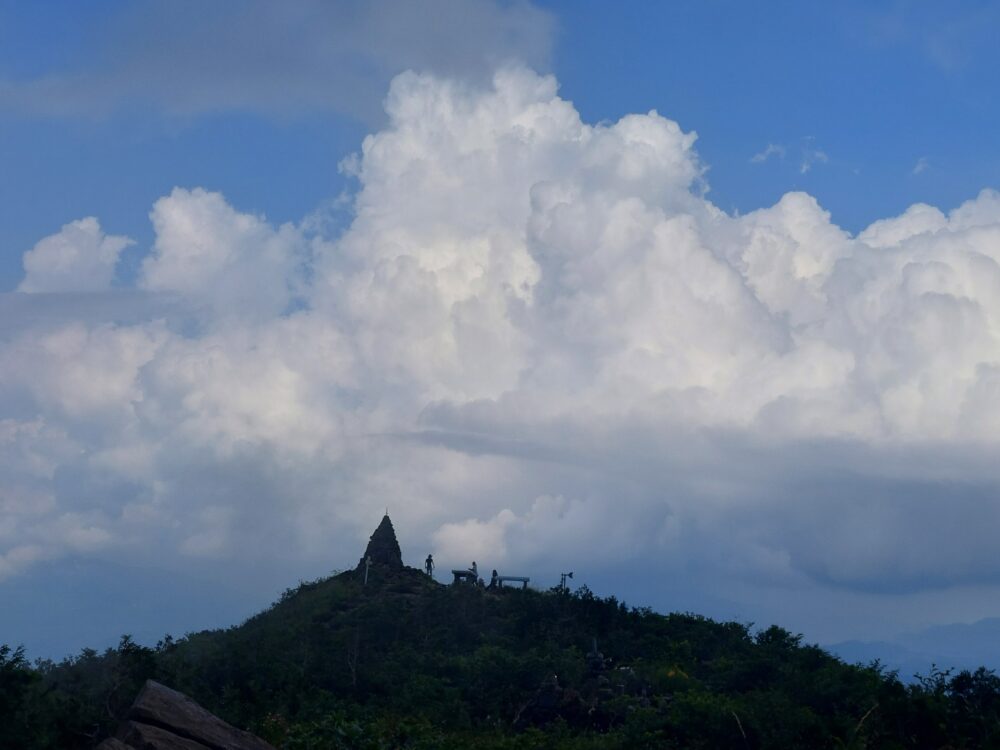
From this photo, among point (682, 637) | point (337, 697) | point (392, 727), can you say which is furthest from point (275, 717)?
point (682, 637)

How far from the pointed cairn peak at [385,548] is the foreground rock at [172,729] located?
38.0 m

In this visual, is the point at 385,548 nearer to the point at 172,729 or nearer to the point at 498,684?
the point at 498,684

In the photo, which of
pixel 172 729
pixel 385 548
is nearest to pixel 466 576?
pixel 385 548

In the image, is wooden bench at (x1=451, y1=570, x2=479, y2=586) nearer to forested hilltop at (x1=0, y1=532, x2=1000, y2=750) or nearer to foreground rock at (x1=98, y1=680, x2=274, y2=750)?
forested hilltop at (x1=0, y1=532, x2=1000, y2=750)

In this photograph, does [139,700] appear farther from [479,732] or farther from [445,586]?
[445,586]

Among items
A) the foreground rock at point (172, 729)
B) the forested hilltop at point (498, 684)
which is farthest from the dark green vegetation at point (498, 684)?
the foreground rock at point (172, 729)

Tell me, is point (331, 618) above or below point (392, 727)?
above

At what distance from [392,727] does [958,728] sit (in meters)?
18.4

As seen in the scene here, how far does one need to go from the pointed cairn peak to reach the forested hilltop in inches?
160

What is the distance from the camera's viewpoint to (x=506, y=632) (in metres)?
57.0

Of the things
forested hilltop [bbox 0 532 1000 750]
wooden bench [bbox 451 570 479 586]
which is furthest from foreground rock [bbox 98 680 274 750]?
wooden bench [bbox 451 570 479 586]

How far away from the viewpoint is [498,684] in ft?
155

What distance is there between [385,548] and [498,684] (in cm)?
2252

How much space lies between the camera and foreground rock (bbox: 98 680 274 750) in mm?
27109
